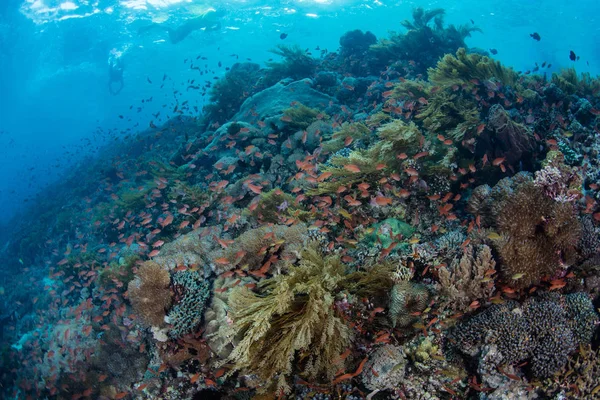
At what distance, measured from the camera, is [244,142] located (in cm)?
1225

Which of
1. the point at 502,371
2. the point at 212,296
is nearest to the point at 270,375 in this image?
the point at 212,296

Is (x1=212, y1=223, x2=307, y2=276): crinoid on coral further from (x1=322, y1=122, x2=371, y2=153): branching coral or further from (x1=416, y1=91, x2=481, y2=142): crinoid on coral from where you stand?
(x1=416, y1=91, x2=481, y2=142): crinoid on coral

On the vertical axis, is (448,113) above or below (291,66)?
above

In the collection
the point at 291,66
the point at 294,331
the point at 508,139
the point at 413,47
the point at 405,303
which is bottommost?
the point at 294,331

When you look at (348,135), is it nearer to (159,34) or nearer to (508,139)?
(508,139)

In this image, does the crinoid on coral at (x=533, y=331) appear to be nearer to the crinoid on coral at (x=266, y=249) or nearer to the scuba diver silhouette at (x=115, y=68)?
the crinoid on coral at (x=266, y=249)

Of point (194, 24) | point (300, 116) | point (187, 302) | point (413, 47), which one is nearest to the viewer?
point (187, 302)

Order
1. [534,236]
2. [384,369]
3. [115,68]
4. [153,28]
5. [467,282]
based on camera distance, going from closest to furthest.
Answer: [384,369] → [467,282] → [534,236] → [153,28] → [115,68]

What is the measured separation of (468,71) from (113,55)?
6567 centimetres

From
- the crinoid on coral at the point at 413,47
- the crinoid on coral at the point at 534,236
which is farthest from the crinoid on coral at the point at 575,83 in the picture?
the crinoid on coral at the point at 534,236

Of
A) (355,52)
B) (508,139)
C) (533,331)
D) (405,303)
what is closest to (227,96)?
(355,52)

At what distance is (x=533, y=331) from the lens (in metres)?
3.86

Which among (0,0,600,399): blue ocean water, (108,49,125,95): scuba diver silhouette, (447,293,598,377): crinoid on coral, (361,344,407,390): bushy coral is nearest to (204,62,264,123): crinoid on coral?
(0,0,600,399): blue ocean water

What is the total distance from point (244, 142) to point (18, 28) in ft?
159
